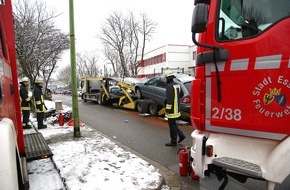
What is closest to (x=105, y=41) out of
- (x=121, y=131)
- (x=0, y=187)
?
(x=121, y=131)


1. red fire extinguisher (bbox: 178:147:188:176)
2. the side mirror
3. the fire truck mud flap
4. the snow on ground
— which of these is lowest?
the snow on ground

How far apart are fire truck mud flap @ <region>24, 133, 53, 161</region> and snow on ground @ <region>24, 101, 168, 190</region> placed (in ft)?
1.41

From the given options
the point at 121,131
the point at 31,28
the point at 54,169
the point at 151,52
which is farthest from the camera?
the point at 151,52

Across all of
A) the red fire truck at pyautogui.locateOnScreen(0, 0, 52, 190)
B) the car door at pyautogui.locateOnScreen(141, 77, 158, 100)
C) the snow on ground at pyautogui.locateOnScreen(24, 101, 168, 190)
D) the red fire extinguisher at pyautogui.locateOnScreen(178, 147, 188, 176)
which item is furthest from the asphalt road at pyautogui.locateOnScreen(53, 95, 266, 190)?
the red fire truck at pyautogui.locateOnScreen(0, 0, 52, 190)

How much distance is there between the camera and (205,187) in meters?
4.34

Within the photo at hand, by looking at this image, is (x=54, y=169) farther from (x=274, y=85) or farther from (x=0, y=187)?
(x=274, y=85)

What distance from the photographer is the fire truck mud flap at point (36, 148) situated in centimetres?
432

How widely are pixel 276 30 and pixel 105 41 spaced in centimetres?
4304

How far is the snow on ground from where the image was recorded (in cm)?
427

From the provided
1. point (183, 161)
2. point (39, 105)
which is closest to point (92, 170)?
point (183, 161)

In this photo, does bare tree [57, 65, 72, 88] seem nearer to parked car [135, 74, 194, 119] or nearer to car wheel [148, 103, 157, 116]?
parked car [135, 74, 194, 119]

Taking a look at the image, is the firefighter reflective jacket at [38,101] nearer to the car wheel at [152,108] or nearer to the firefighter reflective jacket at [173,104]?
the car wheel at [152,108]

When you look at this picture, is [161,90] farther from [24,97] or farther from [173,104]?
[24,97]

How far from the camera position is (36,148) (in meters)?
4.87
